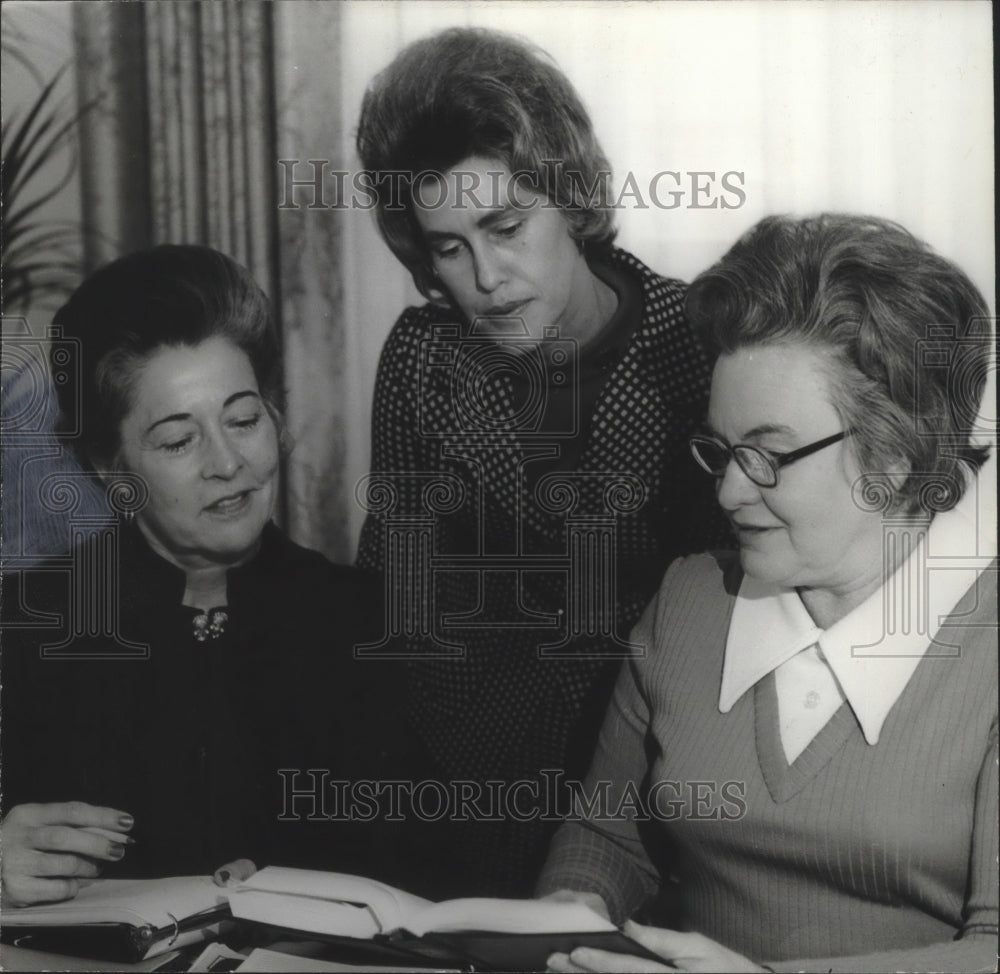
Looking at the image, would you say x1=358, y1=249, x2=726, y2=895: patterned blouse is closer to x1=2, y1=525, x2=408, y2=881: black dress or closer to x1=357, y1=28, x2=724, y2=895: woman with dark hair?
x1=357, y1=28, x2=724, y2=895: woman with dark hair

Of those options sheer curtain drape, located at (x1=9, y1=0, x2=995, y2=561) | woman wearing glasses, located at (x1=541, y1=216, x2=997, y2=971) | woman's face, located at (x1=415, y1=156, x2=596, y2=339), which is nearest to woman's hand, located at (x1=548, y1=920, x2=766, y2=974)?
woman wearing glasses, located at (x1=541, y1=216, x2=997, y2=971)

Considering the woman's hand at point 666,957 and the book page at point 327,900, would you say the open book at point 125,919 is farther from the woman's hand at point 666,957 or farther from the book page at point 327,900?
the woman's hand at point 666,957

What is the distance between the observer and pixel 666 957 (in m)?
1.90

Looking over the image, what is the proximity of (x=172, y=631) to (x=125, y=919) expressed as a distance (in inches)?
21.4

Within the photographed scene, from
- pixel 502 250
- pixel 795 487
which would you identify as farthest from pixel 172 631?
pixel 795 487

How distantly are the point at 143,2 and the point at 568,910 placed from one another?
6.22 ft

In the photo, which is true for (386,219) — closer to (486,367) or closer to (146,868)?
(486,367)

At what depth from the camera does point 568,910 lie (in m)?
2.00

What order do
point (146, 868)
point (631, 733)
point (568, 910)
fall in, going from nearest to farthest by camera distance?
1. point (568, 910)
2. point (631, 733)
3. point (146, 868)

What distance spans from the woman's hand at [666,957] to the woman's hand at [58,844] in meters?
0.94

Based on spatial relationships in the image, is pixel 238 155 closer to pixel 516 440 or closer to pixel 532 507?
pixel 516 440

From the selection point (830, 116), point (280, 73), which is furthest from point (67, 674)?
point (830, 116)

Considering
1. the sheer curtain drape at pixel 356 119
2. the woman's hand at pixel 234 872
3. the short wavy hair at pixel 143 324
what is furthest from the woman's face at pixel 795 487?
the woman's hand at pixel 234 872

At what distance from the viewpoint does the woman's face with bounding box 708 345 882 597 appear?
1.98m
